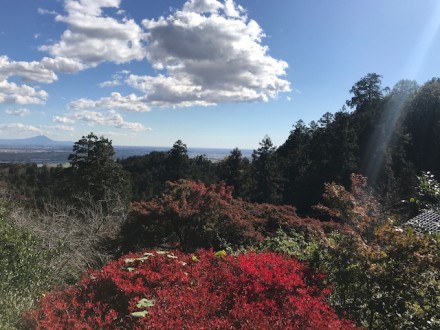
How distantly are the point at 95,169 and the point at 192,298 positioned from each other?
26015 millimetres

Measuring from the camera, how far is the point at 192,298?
3803mm

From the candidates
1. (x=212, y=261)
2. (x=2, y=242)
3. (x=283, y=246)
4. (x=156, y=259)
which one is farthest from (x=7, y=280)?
(x=283, y=246)

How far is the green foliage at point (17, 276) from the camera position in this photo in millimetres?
3930

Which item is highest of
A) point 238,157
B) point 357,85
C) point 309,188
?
point 357,85

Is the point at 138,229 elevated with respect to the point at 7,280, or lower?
lower

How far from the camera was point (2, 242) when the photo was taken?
5.92 m

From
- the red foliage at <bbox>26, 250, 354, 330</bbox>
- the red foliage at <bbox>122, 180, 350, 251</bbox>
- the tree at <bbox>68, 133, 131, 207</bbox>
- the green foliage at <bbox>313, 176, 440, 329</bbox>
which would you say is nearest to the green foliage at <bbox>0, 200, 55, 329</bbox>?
the red foliage at <bbox>26, 250, 354, 330</bbox>

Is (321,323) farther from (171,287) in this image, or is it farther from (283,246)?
(283,246)

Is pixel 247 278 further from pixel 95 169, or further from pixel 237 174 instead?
pixel 237 174

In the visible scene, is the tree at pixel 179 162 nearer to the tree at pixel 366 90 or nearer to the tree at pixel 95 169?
the tree at pixel 95 169

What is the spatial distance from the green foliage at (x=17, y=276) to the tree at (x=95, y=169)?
21.8 m

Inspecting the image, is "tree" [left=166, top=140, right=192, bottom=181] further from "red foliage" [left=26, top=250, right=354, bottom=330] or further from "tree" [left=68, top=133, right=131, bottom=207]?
"red foliage" [left=26, top=250, right=354, bottom=330]

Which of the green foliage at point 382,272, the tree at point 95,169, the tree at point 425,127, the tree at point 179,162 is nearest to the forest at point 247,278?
the green foliage at point 382,272

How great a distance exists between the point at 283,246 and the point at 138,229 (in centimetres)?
506
